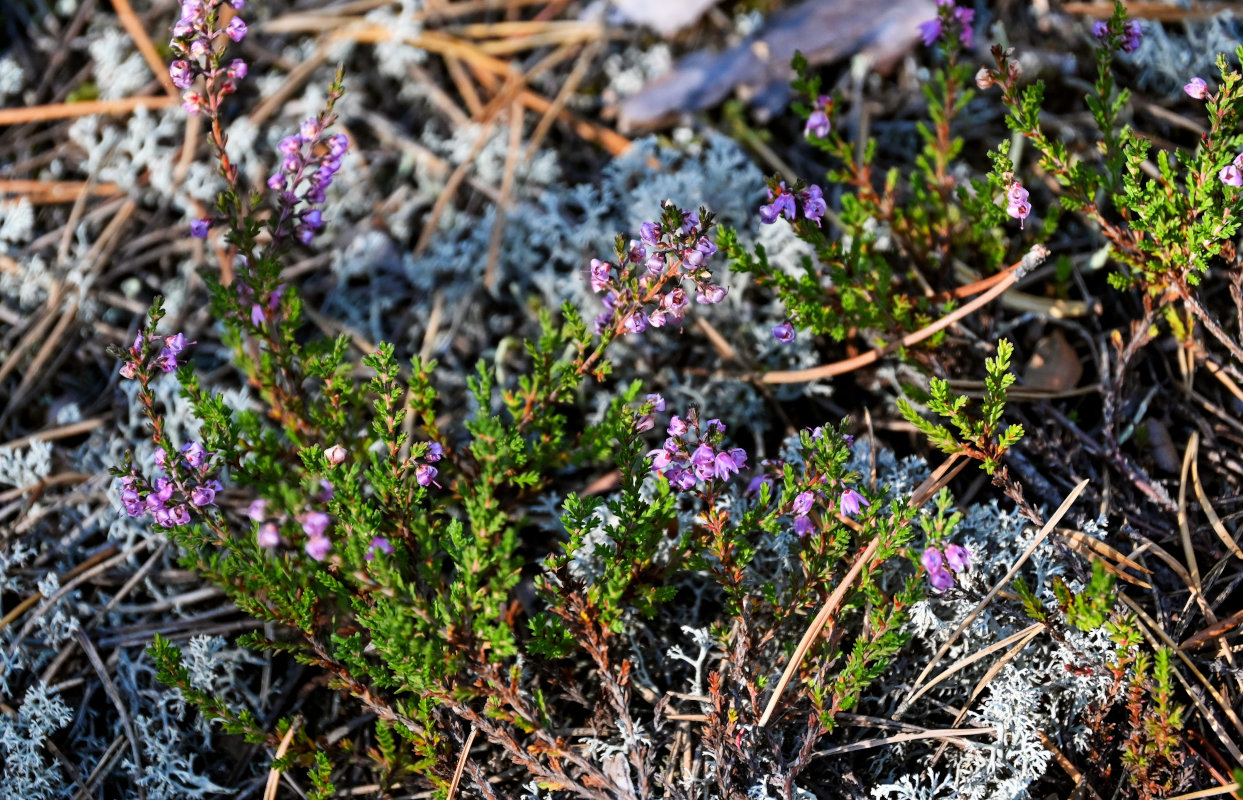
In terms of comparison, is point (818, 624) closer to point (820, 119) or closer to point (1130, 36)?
point (820, 119)

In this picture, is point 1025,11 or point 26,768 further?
point 1025,11

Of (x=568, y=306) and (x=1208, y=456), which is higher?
(x=568, y=306)

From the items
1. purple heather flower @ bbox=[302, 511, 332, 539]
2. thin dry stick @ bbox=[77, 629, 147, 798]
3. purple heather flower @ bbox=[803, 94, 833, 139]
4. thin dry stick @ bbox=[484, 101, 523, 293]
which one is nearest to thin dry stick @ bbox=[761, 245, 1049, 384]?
purple heather flower @ bbox=[803, 94, 833, 139]

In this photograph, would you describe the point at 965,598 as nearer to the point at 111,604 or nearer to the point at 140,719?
the point at 140,719

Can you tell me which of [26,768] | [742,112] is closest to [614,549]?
[26,768]

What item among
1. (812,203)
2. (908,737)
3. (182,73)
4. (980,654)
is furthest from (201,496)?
(980,654)

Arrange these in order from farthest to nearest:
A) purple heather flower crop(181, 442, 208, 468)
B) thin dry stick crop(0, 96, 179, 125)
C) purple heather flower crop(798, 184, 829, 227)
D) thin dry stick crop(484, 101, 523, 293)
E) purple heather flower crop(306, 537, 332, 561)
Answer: thin dry stick crop(0, 96, 179, 125) < thin dry stick crop(484, 101, 523, 293) < purple heather flower crop(798, 184, 829, 227) < purple heather flower crop(181, 442, 208, 468) < purple heather flower crop(306, 537, 332, 561)

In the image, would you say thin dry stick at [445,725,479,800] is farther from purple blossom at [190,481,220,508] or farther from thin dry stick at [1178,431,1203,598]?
thin dry stick at [1178,431,1203,598]
